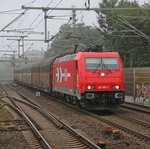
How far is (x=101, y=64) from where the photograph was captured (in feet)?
68.5

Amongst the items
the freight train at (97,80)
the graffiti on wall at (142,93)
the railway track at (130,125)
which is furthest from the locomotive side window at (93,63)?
the graffiti on wall at (142,93)

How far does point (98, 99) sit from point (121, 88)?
121 centimetres

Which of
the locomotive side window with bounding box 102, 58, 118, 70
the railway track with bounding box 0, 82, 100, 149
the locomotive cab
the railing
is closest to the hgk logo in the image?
the locomotive cab

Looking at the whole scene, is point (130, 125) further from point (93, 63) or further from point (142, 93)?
point (142, 93)

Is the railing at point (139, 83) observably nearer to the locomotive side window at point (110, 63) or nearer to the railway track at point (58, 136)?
the locomotive side window at point (110, 63)

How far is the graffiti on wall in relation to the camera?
26.2 metres

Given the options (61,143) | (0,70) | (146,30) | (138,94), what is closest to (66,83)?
(138,94)

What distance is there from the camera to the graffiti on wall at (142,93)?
2615 centimetres

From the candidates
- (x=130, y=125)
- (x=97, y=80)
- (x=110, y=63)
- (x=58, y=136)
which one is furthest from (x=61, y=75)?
(x=58, y=136)

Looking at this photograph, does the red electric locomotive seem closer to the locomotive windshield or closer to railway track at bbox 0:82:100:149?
the locomotive windshield

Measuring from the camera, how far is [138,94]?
90.9 ft

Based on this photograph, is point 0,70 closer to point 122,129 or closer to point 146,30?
point 146,30

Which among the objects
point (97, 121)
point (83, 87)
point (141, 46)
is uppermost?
point (141, 46)

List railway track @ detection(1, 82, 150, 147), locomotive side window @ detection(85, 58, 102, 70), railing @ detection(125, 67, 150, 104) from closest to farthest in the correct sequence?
railway track @ detection(1, 82, 150, 147), locomotive side window @ detection(85, 58, 102, 70), railing @ detection(125, 67, 150, 104)
